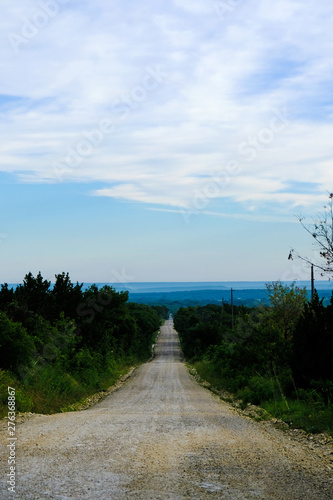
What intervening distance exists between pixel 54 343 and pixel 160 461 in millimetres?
18047

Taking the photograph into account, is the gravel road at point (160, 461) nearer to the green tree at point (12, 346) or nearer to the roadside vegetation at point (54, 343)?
the roadside vegetation at point (54, 343)

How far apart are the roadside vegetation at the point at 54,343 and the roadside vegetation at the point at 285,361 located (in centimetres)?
698

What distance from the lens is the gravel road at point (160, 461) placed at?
20.6 feet

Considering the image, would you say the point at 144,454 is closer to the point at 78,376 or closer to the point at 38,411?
the point at 38,411

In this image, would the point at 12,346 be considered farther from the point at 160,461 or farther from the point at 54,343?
the point at 160,461

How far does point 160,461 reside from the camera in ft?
25.8

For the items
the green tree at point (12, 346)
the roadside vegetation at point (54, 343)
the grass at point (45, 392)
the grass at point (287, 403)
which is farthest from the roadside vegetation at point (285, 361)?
the green tree at point (12, 346)

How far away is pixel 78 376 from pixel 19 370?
26.1 feet

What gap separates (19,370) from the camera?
58.9ft

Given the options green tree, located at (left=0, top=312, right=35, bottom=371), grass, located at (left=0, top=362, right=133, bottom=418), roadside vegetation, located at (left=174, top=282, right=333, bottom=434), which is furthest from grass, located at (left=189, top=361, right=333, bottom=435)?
green tree, located at (left=0, top=312, right=35, bottom=371)

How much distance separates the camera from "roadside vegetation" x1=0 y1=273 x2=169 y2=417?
1767cm

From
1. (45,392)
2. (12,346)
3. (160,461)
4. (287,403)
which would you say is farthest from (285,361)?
(160,461)

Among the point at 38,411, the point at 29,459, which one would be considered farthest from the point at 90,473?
the point at 38,411

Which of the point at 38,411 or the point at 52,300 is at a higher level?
the point at 52,300
